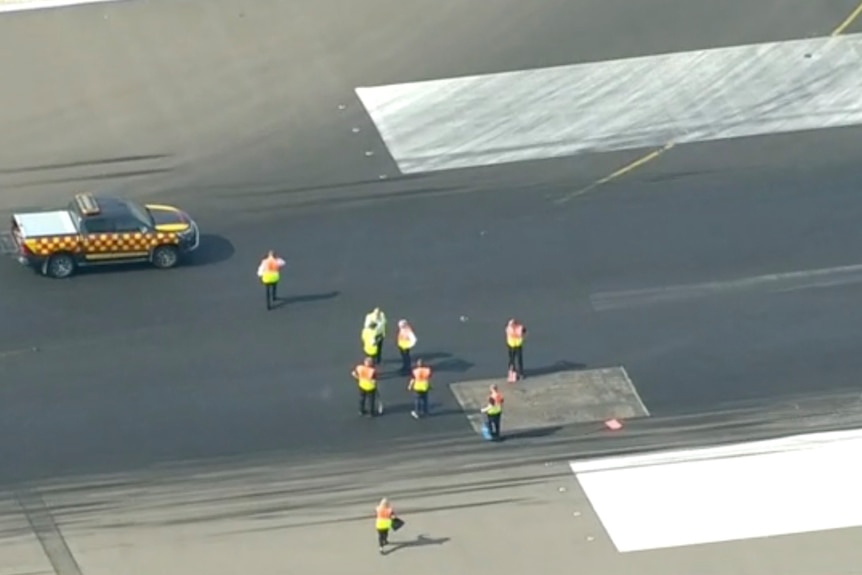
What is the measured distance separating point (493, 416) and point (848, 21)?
2214 cm

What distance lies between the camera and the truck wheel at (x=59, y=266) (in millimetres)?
45781

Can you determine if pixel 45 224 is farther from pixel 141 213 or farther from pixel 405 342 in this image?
pixel 405 342

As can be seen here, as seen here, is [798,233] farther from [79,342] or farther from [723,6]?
[79,342]

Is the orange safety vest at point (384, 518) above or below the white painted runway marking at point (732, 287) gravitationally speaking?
below

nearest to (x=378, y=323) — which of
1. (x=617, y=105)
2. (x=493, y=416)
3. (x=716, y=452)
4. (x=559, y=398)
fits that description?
(x=493, y=416)

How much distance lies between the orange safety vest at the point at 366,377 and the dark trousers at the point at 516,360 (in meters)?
3.13

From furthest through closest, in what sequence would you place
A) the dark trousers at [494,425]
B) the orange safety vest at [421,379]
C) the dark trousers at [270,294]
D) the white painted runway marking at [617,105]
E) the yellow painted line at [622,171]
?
the white painted runway marking at [617,105] → the yellow painted line at [622,171] → the dark trousers at [270,294] → the orange safety vest at [421,379] → the dark trousers at [494,425]

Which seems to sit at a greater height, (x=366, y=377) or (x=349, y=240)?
(x=349, y=240)

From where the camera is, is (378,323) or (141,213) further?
(141,213)

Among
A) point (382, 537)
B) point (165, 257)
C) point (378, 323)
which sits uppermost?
point (165, 257)

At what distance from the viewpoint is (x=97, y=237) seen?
151 feet

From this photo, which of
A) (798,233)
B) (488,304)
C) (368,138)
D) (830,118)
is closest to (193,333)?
(488,304)

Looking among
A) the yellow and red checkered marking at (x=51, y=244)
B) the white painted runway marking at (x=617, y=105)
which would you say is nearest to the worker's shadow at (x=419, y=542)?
the yellow and red checkered marking at (x=51, y=244)

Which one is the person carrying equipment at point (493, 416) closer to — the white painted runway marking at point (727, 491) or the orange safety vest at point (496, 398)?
the orange safety vest at point (496, 398)
